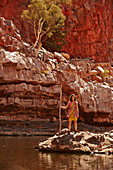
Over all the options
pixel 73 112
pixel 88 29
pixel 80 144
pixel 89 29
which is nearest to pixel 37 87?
pixel 73 112

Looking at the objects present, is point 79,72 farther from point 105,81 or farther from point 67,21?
point 67,21

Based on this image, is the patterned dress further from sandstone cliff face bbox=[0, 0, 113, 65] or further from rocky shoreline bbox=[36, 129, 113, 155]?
sandstone cliff face bbox=[0, 0, 113, 65]

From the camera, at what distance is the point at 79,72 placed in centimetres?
4856

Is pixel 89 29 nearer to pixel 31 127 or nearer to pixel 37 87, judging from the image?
pixel 37 87

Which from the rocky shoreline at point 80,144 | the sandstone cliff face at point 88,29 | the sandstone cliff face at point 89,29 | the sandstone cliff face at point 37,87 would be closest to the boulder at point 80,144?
the rocky shoreline at point 80,144

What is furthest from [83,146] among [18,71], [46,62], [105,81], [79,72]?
[105,81]

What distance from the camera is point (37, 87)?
36344 millimetres

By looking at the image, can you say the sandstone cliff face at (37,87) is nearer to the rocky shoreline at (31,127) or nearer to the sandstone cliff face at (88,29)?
the rocky shoreline at (31,127)

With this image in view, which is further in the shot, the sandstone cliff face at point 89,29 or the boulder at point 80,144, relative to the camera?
the sandstone cliff face at point 89,29

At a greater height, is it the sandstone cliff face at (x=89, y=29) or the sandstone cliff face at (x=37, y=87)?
the sandstone cliff face at (x=89, y=29)

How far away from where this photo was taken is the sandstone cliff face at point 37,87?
3484cm

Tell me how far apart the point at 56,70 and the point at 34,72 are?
15.6 ft

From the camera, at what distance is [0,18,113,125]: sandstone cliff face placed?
34.8 m

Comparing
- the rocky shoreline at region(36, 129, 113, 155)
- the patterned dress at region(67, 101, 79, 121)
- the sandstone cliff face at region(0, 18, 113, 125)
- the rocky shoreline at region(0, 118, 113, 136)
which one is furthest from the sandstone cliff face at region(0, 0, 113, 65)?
the rocky shoreline at region(36, 129, 113, 155)
